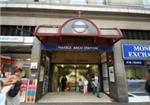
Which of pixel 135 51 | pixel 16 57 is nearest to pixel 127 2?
pixel 135 51

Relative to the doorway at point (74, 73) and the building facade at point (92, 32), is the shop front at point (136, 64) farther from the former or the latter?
the doorway at point (74, 73)

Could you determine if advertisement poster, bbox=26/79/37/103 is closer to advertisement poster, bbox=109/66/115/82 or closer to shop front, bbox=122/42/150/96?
advertisement poster, bbox=109/66/115/82

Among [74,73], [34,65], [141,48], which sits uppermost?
[141,48]

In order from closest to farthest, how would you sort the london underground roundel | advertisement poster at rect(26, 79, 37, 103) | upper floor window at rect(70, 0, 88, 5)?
the london underground roundel
advertisement poster at rect(26, 79, 37, 103)
upper floor window at rect(70, 0, 88, 5)

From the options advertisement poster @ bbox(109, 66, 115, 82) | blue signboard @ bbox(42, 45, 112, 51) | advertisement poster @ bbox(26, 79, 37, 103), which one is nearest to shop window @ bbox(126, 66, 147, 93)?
advertisement poster @ bbox(109, 66, 115, 82)

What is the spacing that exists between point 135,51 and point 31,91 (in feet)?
22.5

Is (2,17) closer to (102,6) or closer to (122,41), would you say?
(102,6)

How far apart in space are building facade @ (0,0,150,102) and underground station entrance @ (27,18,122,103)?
5cm

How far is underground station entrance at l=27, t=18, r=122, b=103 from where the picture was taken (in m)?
11.2

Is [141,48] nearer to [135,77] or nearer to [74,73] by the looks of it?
[135,77]

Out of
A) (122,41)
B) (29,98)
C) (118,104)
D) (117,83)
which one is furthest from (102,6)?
(29,98)

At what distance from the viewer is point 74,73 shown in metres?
17.0

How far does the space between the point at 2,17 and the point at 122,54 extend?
26.1ft

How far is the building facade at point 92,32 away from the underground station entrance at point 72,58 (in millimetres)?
54
